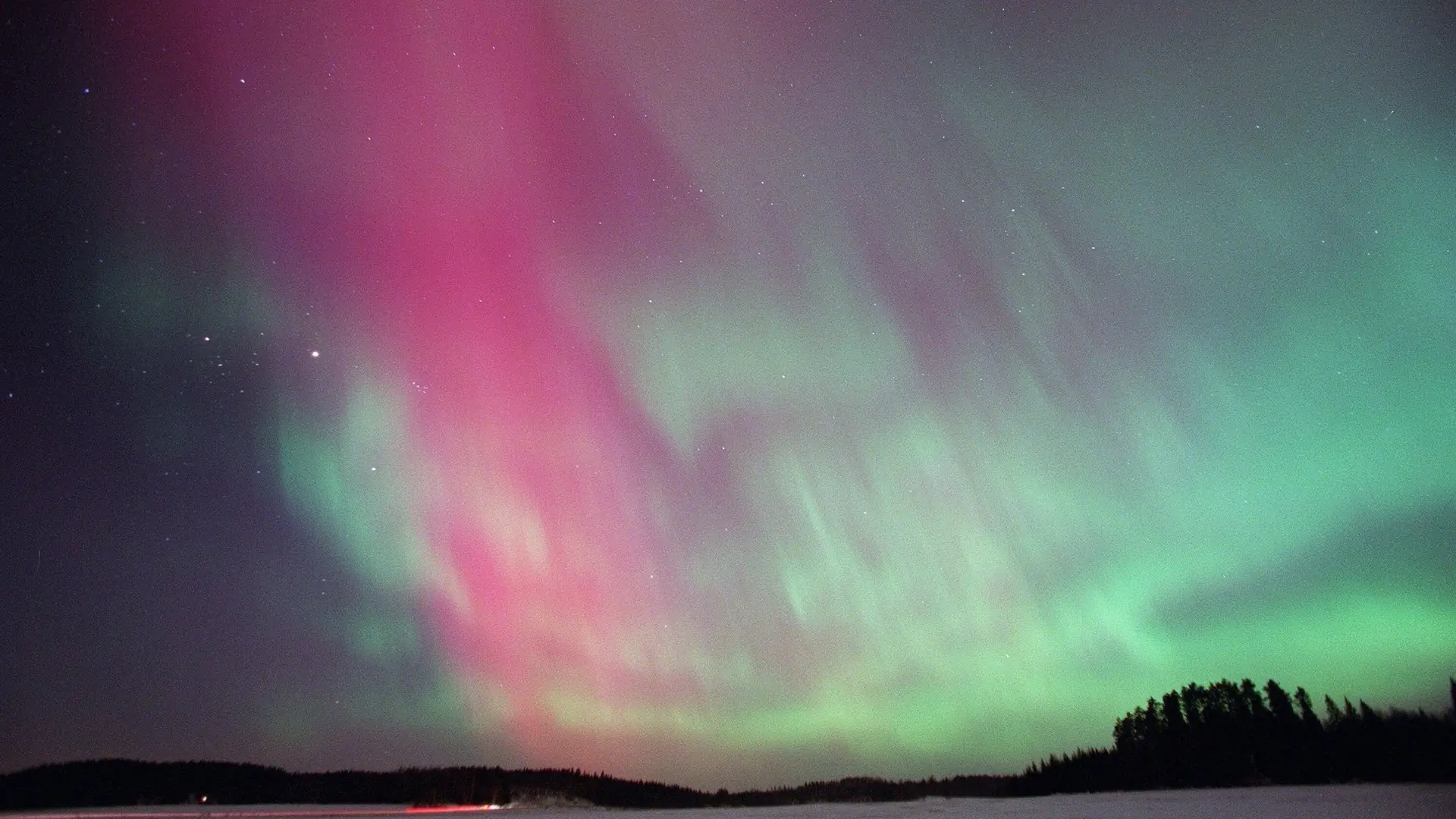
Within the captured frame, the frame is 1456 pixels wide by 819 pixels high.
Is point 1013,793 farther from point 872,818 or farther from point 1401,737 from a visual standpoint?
point 872,818

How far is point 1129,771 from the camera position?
8269cm

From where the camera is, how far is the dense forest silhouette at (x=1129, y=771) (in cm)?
7256

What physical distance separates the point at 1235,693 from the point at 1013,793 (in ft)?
89.8

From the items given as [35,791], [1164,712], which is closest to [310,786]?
[35,791]

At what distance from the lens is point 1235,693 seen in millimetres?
86562

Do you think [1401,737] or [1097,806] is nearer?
[1097,806]

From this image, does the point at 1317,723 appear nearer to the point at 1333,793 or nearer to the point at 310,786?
the point at 1333,793

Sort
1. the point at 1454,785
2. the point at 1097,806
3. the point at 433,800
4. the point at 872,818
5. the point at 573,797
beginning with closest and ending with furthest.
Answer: the point at 872,818 → the point at 1097,806 → the point at 1454,785 → the point at 433,800 → the point at 573,797

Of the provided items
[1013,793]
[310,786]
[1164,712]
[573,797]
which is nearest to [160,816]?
[310,786]

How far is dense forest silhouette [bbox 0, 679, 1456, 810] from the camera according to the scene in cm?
7256

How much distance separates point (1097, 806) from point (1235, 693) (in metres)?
62.2

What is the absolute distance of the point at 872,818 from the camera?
32312mm

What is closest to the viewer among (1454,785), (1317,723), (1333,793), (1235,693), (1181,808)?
(1181,808)

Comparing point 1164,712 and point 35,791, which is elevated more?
point 1164,712
